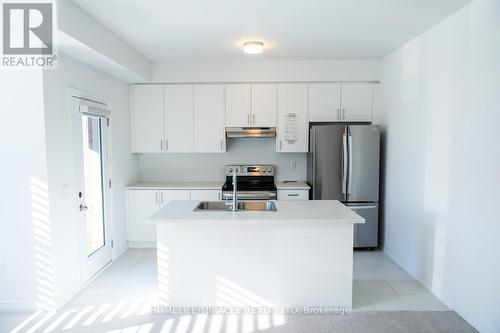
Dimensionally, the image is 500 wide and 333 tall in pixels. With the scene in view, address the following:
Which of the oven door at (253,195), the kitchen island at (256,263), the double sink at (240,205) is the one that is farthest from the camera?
the oven door at (253,195)

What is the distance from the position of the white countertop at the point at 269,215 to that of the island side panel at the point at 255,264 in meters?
0.10

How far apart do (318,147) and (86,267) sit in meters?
3.06

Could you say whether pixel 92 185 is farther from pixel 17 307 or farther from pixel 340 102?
pixel 340 102

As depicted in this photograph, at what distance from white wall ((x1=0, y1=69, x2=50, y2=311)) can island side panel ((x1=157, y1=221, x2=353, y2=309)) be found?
43.6 inches

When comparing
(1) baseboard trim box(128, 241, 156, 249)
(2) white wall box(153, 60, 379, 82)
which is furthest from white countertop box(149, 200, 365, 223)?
(2) white wall box(153, 60, 379, 82)

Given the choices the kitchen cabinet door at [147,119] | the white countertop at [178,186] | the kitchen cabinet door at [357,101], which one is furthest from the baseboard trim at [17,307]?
the kitchen cabinet door at [357,101]

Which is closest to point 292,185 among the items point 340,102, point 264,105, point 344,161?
point 344,161

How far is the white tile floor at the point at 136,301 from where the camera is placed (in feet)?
8.52

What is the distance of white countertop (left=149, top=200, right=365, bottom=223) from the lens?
8.40 ft

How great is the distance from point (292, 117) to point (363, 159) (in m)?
1.15

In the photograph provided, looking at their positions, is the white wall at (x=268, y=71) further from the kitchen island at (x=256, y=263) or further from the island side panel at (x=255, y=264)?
the island side panel at (x=255, y=264)

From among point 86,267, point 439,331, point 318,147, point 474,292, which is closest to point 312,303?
point 439,331

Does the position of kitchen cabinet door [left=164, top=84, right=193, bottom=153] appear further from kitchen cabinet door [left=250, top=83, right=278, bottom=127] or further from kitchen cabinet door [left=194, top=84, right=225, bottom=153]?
kitchen cabinet door [left=250, top=83, right=278, bottom=127]

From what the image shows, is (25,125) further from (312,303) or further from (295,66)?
(295,66)
